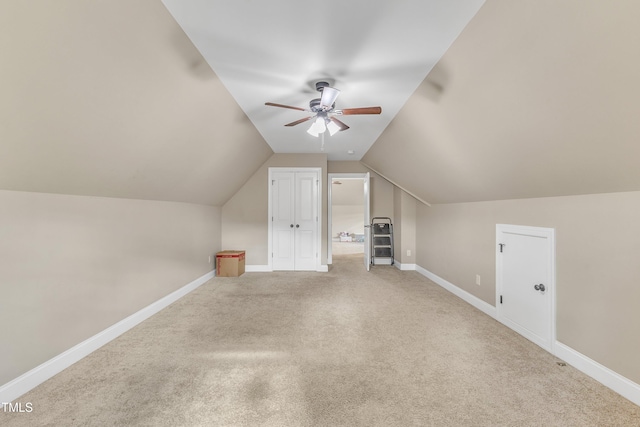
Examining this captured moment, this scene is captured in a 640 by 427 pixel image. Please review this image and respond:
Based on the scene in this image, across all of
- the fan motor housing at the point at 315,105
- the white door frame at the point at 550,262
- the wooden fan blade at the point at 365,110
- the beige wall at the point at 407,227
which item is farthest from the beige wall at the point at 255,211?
the white door frame at the point at 550,262

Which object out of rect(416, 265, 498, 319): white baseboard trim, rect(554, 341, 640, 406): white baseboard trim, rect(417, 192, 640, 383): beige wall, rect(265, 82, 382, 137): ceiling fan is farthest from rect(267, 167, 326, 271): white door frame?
rect(554, 341, 640, 406): white baseboard trim

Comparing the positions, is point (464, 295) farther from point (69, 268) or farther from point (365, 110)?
point (69, 268)

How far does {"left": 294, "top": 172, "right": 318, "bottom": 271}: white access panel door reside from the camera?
219 inches

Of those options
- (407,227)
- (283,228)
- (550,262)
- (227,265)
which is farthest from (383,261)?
(550,262)

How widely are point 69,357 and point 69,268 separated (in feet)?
2.33

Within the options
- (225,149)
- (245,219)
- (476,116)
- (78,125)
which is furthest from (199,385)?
(245,219)

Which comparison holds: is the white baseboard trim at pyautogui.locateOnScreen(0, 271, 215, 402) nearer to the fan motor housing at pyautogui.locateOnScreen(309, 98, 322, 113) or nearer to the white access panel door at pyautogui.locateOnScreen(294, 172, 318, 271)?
the white access panel door at pyautogui.locateOnScreen(294, 172, 318, 271)

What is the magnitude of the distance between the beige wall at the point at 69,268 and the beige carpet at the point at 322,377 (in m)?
0.29

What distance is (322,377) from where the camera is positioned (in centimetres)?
→ 203

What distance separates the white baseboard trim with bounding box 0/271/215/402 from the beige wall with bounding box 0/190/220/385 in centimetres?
4

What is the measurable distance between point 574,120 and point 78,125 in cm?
314

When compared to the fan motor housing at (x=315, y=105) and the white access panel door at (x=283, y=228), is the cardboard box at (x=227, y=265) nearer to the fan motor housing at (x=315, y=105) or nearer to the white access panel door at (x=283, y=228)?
the white access panel door at (x=283, y=228)

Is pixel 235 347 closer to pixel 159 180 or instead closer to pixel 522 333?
pixel 159 180

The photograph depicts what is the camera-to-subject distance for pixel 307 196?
5.58 metres
